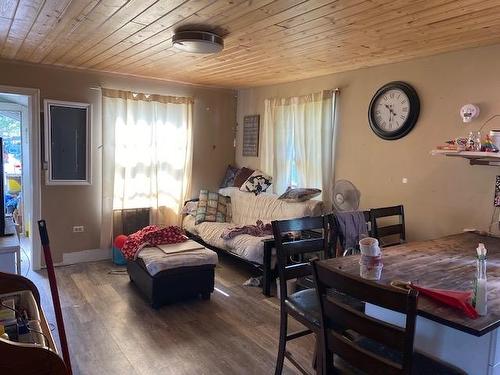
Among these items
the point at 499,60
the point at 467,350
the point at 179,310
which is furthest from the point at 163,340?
the point at 499,60

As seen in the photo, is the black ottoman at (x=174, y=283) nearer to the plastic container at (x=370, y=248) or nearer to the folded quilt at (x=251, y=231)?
the folded quilt at (x=251, y=231)

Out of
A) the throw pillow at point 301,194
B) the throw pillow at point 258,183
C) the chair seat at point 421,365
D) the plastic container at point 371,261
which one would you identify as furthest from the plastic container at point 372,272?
the throw pillow at point 258,183

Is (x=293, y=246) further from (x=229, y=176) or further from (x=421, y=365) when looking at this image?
(x=229, y=176)

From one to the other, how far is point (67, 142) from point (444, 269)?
402cm

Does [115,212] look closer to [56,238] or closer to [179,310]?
[56,238]

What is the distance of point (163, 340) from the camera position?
2799mm

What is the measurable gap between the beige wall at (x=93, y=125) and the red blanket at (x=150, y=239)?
44.4 inches

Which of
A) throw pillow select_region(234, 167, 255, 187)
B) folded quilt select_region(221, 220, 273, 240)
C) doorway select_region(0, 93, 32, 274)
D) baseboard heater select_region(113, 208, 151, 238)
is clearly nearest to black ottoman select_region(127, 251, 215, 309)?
folded quilt select_region(221, 220, 273, 240)

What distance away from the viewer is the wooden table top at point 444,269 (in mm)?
1414

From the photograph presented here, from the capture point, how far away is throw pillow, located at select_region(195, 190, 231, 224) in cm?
486

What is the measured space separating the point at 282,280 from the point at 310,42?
5.98ft

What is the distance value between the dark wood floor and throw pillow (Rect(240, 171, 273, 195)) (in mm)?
1345

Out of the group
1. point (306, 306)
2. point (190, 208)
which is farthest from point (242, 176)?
point (306, 306)

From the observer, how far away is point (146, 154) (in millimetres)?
4777
